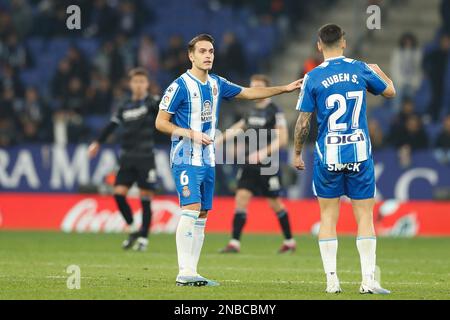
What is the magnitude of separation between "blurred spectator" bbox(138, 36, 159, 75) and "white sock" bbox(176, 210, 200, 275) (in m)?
15.4

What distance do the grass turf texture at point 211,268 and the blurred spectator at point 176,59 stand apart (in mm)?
6361

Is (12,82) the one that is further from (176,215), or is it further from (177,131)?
(177,131)

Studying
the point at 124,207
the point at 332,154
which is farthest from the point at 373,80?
the point at 124,207

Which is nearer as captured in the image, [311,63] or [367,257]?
[367,257]

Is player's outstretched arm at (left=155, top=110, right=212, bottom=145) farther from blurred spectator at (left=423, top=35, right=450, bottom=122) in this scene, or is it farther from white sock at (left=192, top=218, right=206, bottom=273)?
blurred spectator at (left=423, top=35, right=450, bottom=122)

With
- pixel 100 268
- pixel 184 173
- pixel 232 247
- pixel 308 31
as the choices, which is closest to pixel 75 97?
pixel 308 31

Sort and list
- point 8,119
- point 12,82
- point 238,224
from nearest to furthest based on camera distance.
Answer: point 238,224
point 8,119
point 12,82

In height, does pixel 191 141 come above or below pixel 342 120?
below

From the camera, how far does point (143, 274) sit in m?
12.3

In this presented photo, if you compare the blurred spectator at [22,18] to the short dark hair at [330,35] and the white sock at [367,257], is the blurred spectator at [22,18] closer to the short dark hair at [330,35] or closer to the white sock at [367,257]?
the short dark hair at [330,35]

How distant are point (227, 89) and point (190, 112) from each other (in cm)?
65

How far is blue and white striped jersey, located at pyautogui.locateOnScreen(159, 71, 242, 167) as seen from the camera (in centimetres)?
1112

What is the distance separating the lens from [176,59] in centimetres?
2555
